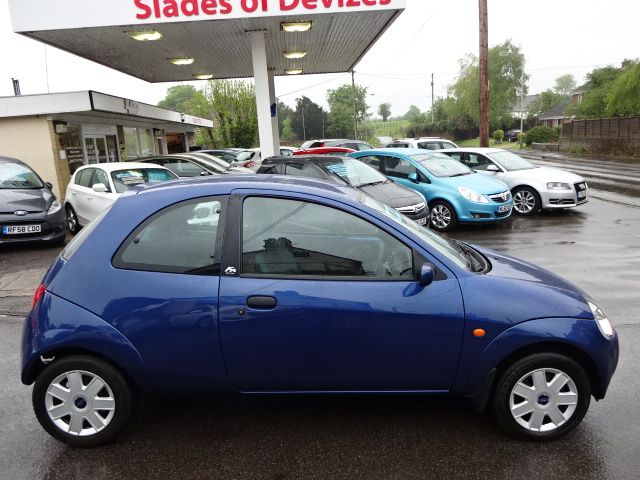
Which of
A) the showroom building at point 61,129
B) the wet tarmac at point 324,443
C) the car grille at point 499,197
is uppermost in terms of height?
the showroom building at point 61,129

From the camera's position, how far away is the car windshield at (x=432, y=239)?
321 centimetres

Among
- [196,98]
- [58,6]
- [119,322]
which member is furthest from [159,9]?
[196,98]

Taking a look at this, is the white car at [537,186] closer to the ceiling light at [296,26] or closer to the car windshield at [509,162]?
the car windshield at [509,162]

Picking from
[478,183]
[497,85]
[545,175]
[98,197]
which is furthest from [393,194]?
[497,85]

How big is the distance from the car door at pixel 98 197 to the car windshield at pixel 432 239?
23.3 ft

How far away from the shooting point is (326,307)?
9.64ft

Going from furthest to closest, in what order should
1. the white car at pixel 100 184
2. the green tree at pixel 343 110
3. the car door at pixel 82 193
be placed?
the green tree at pixel 343 110 → the car door at pixel 82 193 → the white car at pixel 100 184

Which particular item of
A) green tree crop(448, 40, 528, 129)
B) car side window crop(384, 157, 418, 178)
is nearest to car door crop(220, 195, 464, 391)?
car side window crop(384, 157, 418, 178)

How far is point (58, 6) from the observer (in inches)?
397

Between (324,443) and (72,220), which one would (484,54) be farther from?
(324,443)

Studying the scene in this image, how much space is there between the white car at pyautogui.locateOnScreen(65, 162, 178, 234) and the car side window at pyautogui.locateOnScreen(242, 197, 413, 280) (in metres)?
6.53

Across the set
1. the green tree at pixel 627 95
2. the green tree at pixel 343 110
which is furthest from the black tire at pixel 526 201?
the green tree at pixel 343 110

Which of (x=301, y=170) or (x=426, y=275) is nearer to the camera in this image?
(x=426, y=275)

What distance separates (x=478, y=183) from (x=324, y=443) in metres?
8.64
